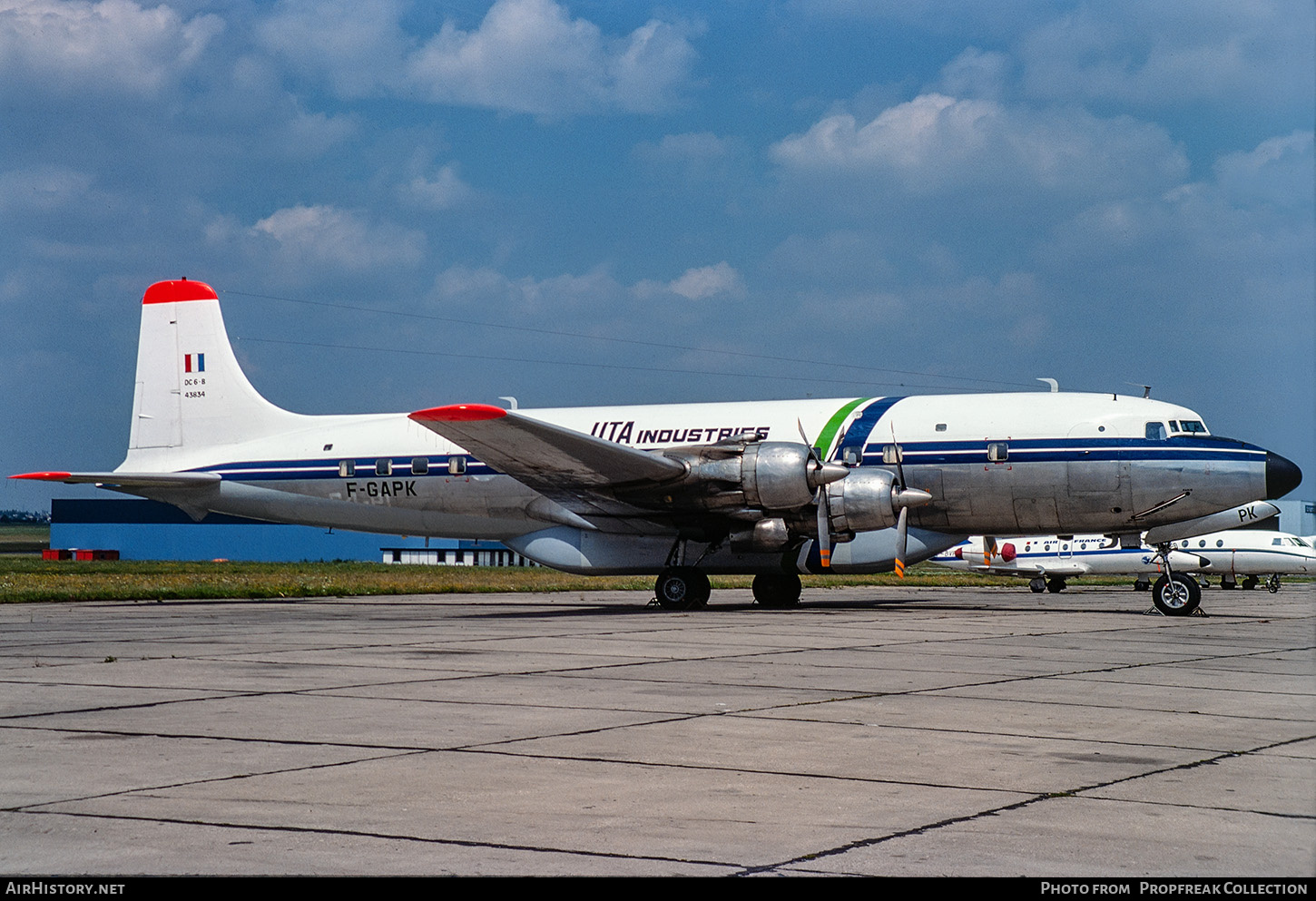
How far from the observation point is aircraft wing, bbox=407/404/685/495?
20766 mm

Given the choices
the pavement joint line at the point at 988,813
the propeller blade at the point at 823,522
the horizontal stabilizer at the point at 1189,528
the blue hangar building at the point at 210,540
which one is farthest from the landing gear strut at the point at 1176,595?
the blue hangar building at the point at 210,540

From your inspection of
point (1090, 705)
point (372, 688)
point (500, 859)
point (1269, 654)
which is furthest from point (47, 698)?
point (1269, 654)

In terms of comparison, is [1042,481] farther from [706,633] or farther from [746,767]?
[746,767]

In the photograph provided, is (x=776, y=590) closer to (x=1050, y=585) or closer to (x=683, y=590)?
(x=683, y=590)

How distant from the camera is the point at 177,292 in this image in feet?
98.2

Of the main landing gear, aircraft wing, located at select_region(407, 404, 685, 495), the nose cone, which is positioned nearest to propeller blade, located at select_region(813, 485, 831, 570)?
aircraft wing, located at select_region(407, 404, 685, 495)

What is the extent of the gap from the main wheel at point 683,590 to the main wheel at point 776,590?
1900 mm

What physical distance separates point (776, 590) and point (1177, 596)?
733cm

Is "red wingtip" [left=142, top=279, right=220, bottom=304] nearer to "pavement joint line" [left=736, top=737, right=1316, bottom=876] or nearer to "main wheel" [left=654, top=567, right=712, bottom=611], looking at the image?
"main wheel" [left=654, top=567, right=712, bottom=611]

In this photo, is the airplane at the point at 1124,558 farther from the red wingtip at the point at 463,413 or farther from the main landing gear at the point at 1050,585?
the red wingtip at the point at 463,413

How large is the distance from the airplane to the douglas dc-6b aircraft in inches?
765

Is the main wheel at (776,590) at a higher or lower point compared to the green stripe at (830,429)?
lower

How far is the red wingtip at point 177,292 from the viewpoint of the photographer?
98.1 feet

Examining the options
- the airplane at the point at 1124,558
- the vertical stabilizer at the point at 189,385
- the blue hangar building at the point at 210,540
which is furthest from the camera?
the blue hangar building at the point at 210,540
